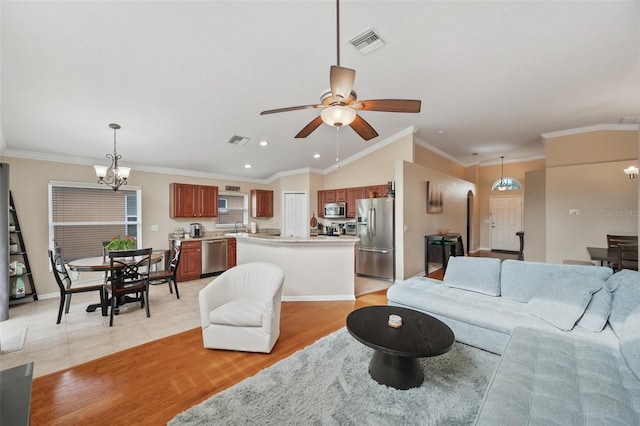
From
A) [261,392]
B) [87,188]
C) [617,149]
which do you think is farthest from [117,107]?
[617,149]

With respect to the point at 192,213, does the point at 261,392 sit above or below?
below

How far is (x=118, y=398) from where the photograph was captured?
1938 mm

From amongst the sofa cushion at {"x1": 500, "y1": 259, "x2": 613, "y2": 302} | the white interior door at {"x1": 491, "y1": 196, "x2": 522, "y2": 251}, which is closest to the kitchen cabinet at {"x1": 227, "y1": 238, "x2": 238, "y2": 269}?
the sofa cushion at {"x1": 500, "y1": 259, "x2": 613, "y2": 302}

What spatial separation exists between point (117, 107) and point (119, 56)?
1.02 meters

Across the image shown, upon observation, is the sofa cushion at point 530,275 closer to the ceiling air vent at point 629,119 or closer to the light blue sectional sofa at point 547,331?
the light blue sectional sofa at point 547,331

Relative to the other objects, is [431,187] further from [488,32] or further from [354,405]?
[354,405]

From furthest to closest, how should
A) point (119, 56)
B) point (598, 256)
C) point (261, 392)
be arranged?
point (598, 256), point (119, 56), point (261, 392)

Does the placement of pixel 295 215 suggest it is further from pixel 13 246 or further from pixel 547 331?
pixel 547 331

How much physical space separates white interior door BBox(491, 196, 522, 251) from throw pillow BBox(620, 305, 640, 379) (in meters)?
7.29

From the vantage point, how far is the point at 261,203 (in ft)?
23.8

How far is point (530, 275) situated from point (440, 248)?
333 centimetres

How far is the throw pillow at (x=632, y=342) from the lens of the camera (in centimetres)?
157

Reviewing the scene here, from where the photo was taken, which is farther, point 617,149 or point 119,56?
point 617,149

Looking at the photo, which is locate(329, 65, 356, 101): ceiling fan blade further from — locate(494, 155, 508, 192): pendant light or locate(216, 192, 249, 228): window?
locate(494, 155, 508, 192): pendant light
